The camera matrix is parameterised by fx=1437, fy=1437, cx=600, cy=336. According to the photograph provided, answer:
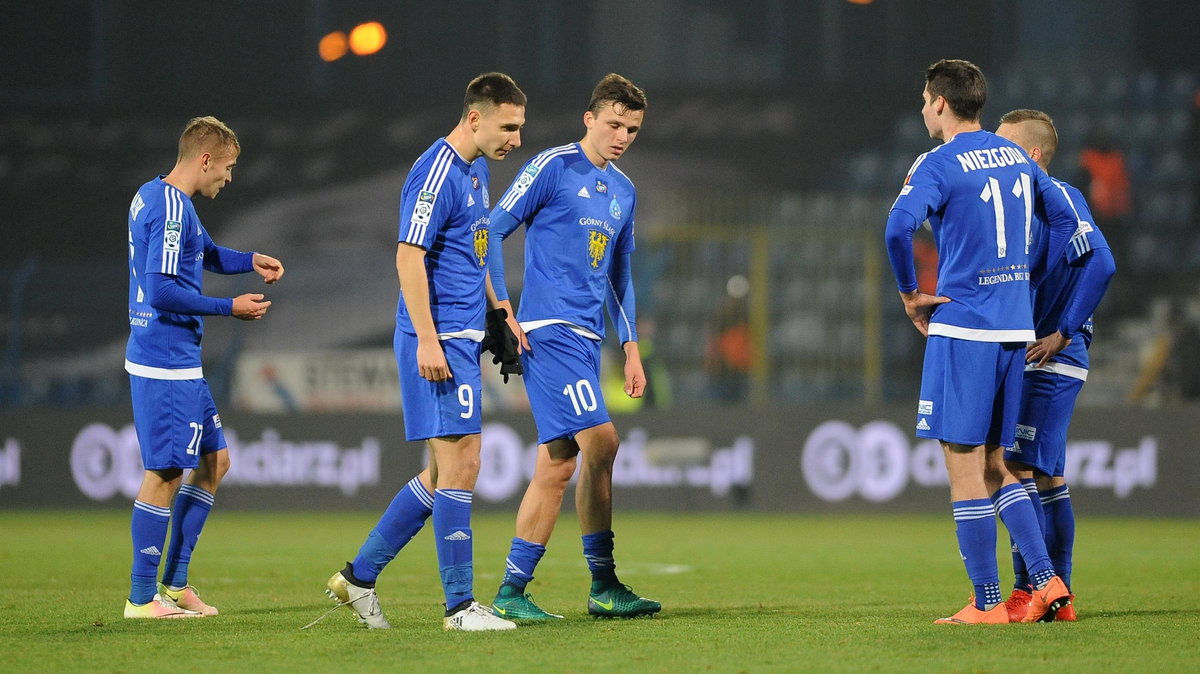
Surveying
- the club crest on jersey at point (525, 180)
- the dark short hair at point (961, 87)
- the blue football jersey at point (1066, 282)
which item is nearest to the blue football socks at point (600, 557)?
the club crest on jersey at point (525, 180)

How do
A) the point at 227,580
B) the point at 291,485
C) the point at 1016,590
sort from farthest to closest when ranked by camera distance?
the point at 291,485 < the point at 227,580 < the point at 1016,590

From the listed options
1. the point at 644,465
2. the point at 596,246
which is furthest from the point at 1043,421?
the point at 644,465

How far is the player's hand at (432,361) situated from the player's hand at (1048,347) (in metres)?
2.45

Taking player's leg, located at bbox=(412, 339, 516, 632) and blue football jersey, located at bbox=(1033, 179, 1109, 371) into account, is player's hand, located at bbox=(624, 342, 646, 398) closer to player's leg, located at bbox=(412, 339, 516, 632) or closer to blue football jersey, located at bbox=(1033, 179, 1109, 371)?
player's leg, located at bbox=(412, 339, 516, 632)

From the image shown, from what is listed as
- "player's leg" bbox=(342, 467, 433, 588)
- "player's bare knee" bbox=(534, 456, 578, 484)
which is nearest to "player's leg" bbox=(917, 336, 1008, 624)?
"player's bare knee" bbox=(534, 456, 578, 484)

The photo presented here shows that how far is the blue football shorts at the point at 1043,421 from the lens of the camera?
6117 millimetres

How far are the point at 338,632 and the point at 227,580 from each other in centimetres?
284

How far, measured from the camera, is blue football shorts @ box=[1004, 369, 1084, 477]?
612 cm

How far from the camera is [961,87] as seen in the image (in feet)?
18.8

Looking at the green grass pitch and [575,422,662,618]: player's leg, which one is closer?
the green grass pitch

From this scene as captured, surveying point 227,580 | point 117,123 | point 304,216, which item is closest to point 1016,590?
point 227,580

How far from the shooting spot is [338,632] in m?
5.47

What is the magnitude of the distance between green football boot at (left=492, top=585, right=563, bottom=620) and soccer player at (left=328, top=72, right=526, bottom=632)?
331 mm

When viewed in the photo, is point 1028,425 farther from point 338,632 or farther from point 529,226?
point 338,632
